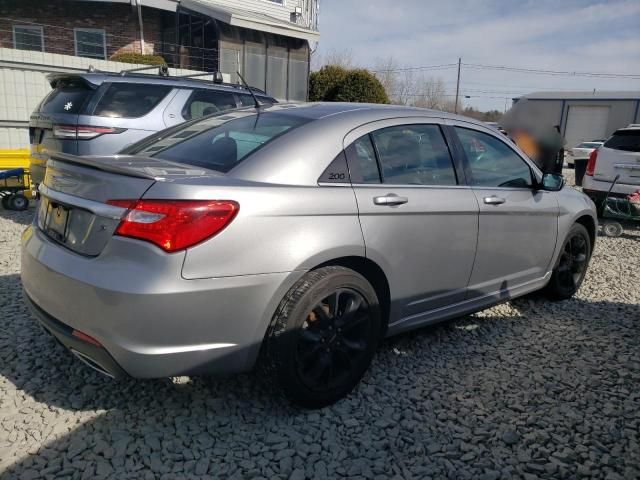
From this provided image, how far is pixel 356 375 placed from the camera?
2.91 metres

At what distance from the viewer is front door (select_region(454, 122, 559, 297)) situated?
3541 millimetres

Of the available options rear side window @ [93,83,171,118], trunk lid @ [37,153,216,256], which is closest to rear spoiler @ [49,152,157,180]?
trunk lid @ [37,153,216,256]

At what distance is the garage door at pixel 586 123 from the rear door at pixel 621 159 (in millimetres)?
29911

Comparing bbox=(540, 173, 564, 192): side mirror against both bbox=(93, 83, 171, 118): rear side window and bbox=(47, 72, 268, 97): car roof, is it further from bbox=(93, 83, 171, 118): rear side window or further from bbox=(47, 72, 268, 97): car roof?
bbox=(93, 83, 171, 118): rear side window

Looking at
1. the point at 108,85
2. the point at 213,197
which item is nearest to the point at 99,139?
the point at 108,85

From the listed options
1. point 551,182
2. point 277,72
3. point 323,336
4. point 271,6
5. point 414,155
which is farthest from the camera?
point 271,6

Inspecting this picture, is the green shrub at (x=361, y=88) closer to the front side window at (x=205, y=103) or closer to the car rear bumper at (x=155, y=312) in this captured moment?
the front side window at (x=205, y=103)

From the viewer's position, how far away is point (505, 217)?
11.9ft

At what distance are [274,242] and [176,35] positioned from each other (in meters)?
16.0

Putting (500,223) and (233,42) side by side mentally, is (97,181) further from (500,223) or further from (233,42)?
(233,42)

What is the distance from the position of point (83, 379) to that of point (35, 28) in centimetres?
1508

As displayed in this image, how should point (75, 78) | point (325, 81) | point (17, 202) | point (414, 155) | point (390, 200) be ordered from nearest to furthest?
1. point (390, 200)
2. point (414, 155)
3. point (75, 78)
4. point (17, 202)
5. point (325, 81)

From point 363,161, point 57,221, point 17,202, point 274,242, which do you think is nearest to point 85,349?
point 57,221

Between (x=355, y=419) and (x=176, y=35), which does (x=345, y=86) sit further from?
(x=355, y=419)
